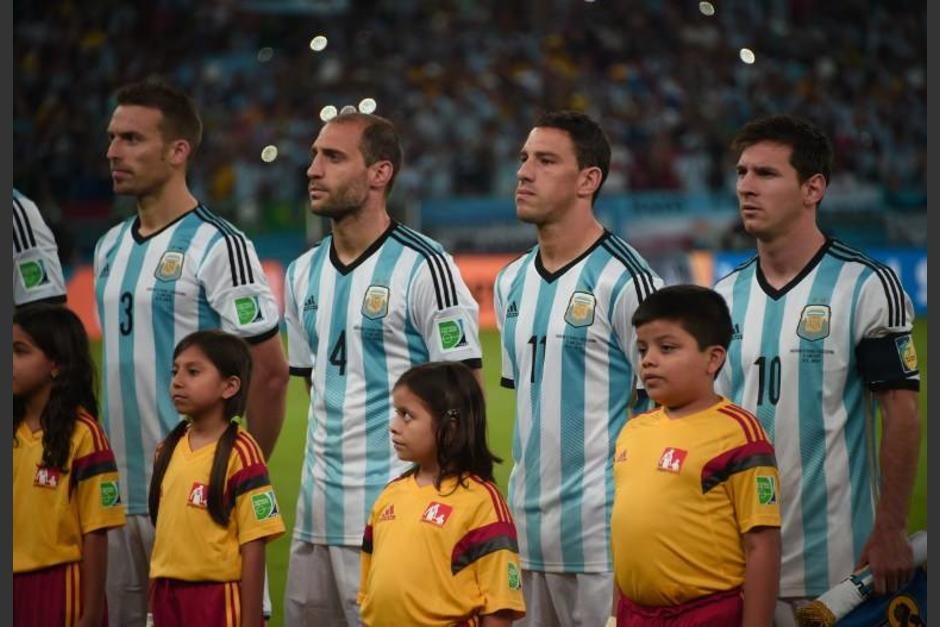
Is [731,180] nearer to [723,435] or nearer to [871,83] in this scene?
[871,83]

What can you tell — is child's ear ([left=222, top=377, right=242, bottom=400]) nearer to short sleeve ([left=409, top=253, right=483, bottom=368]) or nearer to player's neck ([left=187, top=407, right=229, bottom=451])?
player's neck ([left=187, top=407, right=229, bottom=451])

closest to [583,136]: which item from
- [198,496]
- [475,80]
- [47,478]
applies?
[198,496]

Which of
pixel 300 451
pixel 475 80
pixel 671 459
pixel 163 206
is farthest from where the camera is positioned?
pixel 475 80

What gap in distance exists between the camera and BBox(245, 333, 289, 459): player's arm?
5.33 meters

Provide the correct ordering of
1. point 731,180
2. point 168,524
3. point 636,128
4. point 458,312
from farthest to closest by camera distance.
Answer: point 636,128 → point 731,180 → point 458,312 → point 168,524

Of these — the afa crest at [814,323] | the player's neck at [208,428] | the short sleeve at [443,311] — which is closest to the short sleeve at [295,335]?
the short sleeve at [443,311]

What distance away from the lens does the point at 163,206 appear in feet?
17.9

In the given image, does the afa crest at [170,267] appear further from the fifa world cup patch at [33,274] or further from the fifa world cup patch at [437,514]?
the fifa world cup patch at [437,514]

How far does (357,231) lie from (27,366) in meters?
1.14

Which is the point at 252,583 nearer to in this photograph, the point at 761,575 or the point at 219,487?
the point at 219,487

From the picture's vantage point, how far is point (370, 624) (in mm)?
4445

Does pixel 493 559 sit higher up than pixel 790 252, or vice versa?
pixel 790 252

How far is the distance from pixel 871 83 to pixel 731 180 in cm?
508

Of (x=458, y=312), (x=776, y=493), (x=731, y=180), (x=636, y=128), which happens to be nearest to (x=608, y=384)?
(x=458, y=312)
